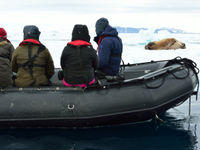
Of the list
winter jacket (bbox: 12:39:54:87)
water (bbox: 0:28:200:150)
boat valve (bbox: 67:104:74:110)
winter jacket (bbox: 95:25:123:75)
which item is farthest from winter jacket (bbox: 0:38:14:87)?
winter jacket (bbox: 95:25:123:75)

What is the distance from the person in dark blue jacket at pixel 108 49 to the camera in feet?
16.9

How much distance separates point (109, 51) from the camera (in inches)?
203

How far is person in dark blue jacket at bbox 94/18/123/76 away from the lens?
203 inches

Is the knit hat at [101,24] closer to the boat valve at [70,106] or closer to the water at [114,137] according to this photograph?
the boat valve at [70,106]

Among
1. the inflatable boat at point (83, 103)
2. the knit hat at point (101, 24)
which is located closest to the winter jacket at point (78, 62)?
the inflatable boat at point (83, 103)

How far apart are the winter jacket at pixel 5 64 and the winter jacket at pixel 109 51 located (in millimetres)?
1425

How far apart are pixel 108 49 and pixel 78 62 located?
2.68 feet

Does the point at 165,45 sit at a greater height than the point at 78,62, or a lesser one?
lesser

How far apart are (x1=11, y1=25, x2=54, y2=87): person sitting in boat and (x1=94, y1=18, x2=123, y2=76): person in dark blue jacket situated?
37.3 inches

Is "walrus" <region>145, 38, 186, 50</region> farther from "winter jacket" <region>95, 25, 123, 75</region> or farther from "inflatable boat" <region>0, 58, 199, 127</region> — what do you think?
"inflatable boat" <region>0, 58, 199, 127</region>

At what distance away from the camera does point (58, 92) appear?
459cm

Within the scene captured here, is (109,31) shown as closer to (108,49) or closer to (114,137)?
(108,49)

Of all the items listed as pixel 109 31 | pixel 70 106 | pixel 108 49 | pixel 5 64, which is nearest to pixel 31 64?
pixel 5 64

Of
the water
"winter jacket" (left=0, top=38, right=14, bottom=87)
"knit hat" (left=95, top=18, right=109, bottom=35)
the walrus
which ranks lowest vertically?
the walrus
